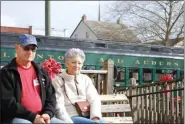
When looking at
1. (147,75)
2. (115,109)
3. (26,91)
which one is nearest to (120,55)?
(147,75)

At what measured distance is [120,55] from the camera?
42.8ft

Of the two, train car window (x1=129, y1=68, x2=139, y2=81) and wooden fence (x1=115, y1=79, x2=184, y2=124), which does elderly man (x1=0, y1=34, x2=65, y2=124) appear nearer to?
wooden fence (x1=115, y1=79, x2=184, y2=124)

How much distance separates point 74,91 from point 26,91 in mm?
651

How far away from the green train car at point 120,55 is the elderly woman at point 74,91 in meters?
6.91

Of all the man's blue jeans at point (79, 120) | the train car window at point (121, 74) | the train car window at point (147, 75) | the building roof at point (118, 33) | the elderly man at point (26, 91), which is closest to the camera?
the elderly man at point (26, 91)

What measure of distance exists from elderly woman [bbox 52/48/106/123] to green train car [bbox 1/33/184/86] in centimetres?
691

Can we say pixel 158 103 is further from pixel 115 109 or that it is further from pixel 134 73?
pixel 134 73

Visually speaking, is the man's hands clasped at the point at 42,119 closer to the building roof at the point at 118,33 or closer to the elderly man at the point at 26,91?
the elderly man at the point at 26,91

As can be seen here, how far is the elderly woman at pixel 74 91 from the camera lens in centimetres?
327

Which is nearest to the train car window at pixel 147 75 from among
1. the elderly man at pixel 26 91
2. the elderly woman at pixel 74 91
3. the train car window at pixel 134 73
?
the train car window at pixel 134 73

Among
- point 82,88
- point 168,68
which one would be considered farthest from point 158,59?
point 82,88

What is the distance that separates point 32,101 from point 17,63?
35cm

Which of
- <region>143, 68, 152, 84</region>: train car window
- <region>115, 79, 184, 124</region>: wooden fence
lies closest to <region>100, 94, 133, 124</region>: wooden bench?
<region>115, 79, 184, 124</region>: wooden fence

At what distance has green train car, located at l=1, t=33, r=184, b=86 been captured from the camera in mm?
11055
